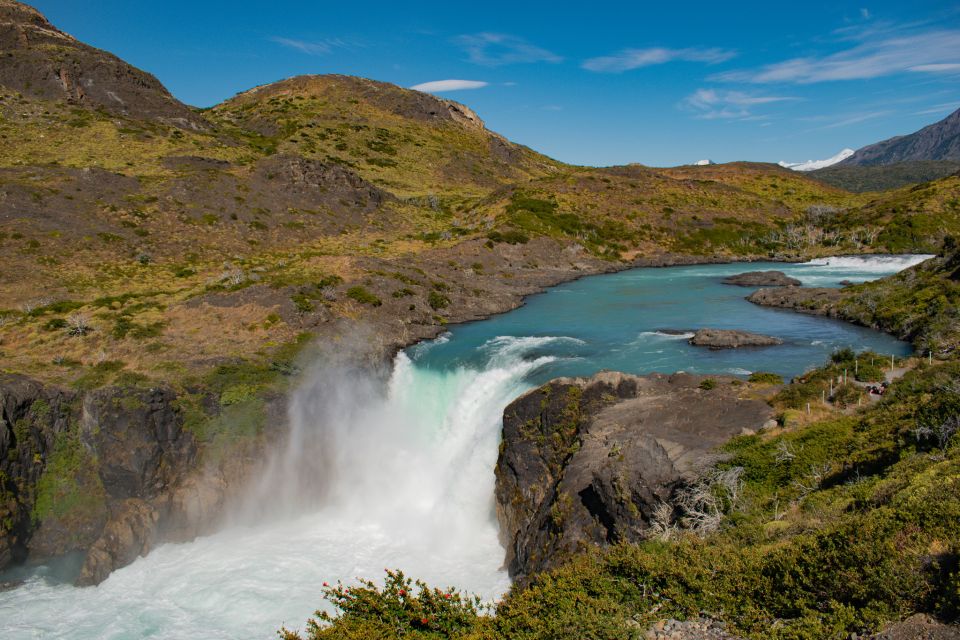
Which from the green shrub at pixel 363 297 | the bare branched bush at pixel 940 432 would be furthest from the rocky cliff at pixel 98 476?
the bare branched bush at pixel 940 432

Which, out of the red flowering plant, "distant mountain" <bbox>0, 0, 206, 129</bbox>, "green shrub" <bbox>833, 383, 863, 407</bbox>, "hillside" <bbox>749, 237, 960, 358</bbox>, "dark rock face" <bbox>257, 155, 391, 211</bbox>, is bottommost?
the red flowering plant

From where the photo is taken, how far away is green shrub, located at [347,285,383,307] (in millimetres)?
51594

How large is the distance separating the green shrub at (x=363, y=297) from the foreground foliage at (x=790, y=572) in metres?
38.8

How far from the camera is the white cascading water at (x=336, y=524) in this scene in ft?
79.6

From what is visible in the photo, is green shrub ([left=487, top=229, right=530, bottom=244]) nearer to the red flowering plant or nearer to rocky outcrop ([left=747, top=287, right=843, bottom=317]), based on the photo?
rocky outcrop ([left=747, top=287, right=843, bottom=317])

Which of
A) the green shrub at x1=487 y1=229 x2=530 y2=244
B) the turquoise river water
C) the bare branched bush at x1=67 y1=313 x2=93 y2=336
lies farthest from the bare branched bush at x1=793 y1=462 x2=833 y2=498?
the green shrub at x1=487 y1=229 x2=530 y2=244

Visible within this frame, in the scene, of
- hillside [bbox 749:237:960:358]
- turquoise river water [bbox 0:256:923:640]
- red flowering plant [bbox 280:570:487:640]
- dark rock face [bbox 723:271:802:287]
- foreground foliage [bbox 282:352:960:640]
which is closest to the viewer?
foreground foliage [bbox 282:352:960:640]

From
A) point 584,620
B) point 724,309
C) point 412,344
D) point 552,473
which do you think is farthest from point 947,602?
point 724,309

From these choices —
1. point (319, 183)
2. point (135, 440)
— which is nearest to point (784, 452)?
point (135, 440)

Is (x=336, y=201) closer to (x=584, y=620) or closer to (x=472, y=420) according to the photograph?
(x=472, y=420)

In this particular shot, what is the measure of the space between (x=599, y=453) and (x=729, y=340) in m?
22.8

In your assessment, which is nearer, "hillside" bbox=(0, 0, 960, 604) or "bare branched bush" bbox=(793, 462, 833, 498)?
"bare branched bush" bbox=(793, 462, 833, 498)

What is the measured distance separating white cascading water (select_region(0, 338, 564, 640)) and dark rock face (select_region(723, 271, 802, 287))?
1751 inches

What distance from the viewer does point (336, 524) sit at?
3148 cm
